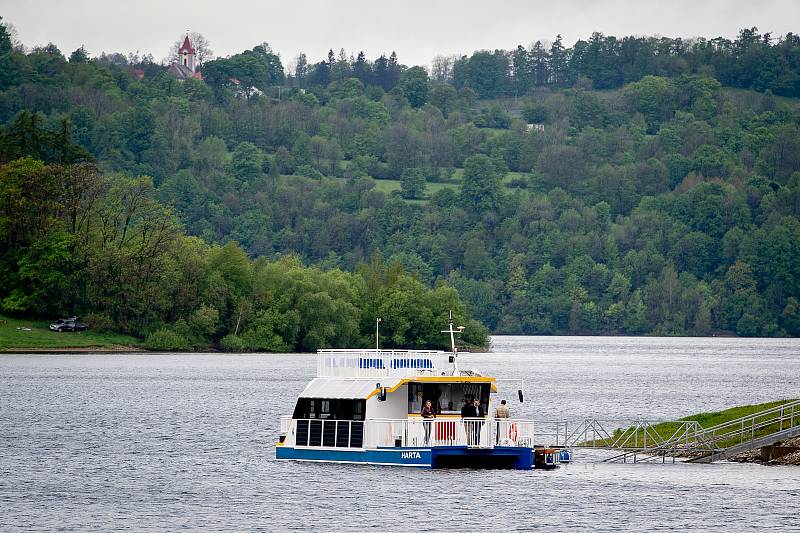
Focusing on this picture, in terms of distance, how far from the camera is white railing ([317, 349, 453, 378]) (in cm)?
6153

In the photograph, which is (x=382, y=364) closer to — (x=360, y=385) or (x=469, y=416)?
(x=360, y=385)

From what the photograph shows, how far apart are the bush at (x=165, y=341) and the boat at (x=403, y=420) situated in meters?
116

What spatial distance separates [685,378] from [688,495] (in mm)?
103524

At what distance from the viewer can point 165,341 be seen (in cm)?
17762

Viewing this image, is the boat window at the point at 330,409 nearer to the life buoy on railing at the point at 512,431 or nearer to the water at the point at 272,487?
the water at the point at 272,487

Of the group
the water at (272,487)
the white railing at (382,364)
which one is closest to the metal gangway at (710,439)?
the water at (272,487)

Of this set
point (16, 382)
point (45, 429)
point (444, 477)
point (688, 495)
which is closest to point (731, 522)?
point (688, 495)

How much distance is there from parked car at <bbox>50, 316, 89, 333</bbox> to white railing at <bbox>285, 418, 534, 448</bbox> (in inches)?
4561

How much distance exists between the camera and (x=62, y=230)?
176 m

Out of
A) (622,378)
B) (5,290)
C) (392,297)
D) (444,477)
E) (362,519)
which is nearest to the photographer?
(362,519)

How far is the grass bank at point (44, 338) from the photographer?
548 feet

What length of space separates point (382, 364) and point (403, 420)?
326 centimetres

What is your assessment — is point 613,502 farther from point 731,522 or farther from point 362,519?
point 362,519

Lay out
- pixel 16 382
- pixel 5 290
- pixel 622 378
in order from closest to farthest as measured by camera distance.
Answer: pixel 16 382
pixel 622 378
pixel 5 290
